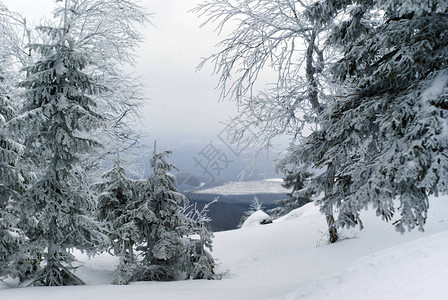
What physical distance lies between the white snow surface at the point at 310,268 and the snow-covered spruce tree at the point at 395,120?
66 centimetres

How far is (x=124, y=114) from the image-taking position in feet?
49.3

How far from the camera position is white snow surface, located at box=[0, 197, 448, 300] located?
3453 millimetres

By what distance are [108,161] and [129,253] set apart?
220 inches

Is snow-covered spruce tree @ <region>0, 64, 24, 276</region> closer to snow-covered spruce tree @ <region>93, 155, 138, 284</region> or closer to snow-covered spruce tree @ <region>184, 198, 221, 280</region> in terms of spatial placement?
snow-covered spruce tree @ <region>93, 155, 138, 284</region>

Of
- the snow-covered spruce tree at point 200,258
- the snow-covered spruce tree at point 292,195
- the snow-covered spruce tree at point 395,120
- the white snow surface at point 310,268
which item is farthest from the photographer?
the snow-covered spruce tree at point 292,195

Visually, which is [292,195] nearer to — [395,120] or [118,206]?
[118,206]

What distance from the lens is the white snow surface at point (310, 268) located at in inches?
136

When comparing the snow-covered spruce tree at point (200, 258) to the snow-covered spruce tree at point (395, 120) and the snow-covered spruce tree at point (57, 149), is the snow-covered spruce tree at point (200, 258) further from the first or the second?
the snow-covered spruce tree at point (395, 120)

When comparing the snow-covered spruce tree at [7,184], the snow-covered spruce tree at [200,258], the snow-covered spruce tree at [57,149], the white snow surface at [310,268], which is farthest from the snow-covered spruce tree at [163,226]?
the snow-covered spruce tree at [7,184]

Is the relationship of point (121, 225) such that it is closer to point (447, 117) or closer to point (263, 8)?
point (263, 8)

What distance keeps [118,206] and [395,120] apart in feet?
31.6

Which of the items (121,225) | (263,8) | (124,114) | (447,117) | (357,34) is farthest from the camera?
(124,114)

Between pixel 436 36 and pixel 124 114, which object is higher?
pixel 124 114

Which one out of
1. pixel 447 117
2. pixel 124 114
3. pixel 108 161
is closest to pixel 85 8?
pixel 124 114
